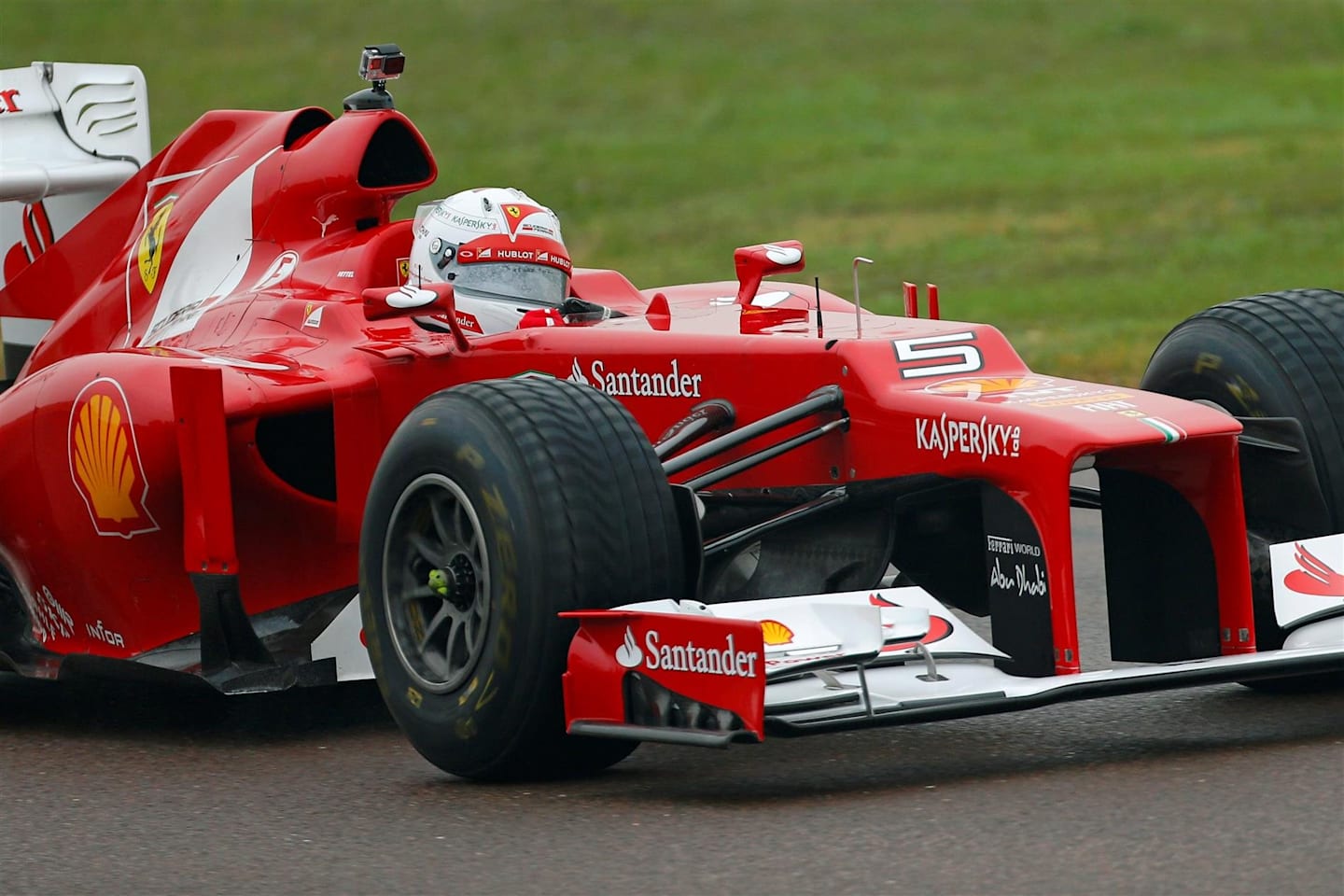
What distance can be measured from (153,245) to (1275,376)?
12.8ft

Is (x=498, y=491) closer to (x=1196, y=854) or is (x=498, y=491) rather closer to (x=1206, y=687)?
(x=1196, y=854)

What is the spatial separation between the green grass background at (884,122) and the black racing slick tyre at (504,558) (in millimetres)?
8480

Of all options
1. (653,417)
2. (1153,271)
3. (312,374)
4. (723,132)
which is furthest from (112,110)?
(723,132)

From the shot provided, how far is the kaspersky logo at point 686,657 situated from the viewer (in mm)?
5129

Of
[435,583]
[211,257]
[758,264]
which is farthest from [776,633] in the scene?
[211,257]

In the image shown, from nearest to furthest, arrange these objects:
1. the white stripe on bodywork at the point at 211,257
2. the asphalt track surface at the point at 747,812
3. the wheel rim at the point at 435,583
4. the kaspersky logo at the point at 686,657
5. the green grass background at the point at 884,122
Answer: the asphalt track surface at the point at 747,812, the kaspersky logo at the point at 686,657, the wheel rim at the point at 435,583, the white stripe on bodywork at the point at 211,257, the green grass background at the point at 884,122

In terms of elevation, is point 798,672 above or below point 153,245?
below

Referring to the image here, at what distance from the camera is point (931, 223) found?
2177cm

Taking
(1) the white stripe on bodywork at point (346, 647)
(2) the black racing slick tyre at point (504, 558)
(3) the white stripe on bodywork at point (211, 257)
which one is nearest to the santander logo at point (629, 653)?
(2) the black racing slick tyre at point (504, 558)

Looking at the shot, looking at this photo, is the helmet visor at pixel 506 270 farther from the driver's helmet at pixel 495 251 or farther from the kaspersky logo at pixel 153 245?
the kaspersky logo at pixel 153 245

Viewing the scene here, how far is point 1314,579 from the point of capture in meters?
6.06

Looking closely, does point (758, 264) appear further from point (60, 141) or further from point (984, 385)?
point (60, 141)

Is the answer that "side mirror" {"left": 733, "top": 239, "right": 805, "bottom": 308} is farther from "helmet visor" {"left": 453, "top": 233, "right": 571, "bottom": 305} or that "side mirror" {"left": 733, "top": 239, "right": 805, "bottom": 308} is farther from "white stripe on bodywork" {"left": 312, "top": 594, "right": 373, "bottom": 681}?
"white stripe on bodywork" {"left": 312, "top": 594, "right": 373, "bottom": 681}

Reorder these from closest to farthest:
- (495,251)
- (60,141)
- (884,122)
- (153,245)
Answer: (495,251), (153,245), (60,141), (884,122)
